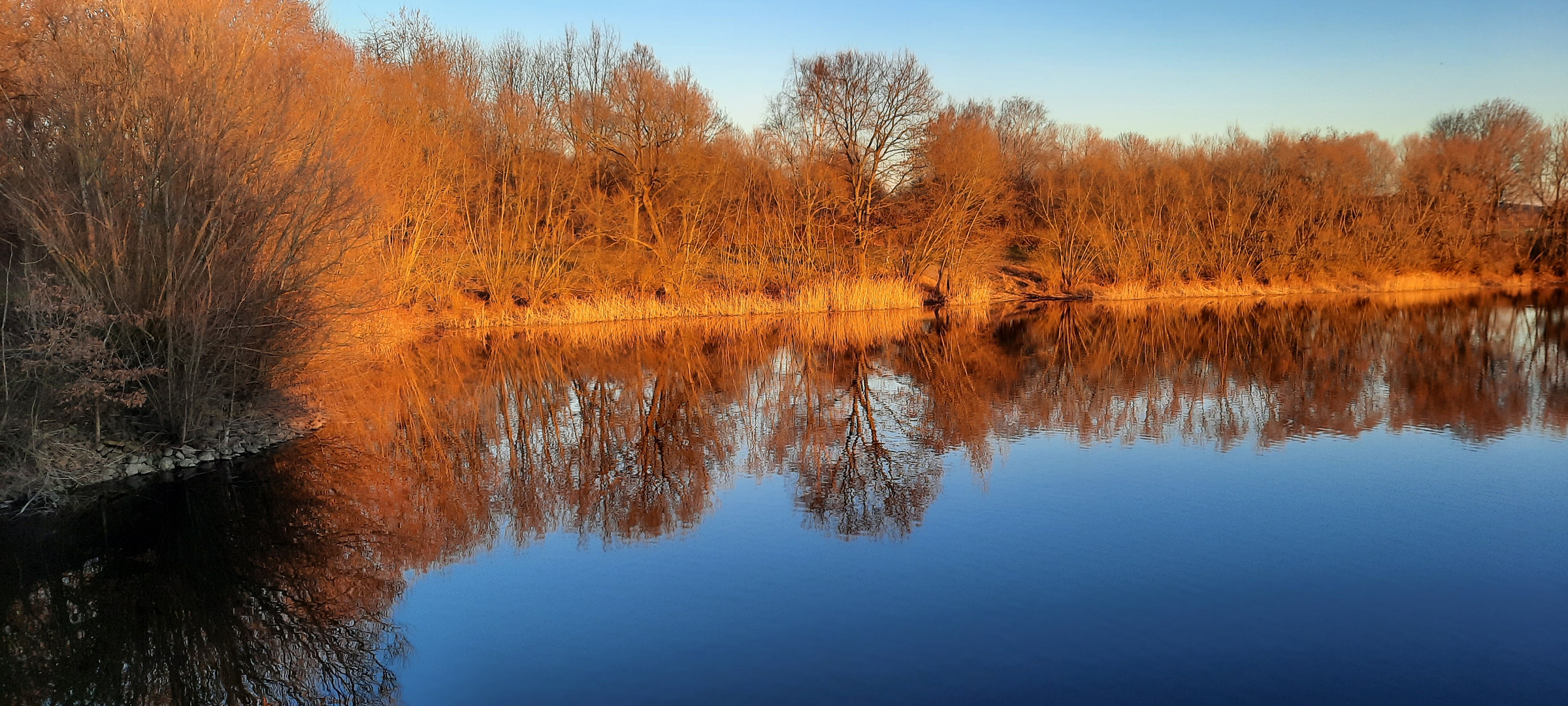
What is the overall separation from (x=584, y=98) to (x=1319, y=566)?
26.2 m

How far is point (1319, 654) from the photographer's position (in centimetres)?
514

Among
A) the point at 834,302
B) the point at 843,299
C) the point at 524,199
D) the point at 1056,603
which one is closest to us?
the point at 1056,603

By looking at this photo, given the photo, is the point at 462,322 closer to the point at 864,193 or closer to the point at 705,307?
the point at 705,307

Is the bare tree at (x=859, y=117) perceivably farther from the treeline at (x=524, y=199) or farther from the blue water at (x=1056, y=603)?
the blue water at (x=1056, y=603)

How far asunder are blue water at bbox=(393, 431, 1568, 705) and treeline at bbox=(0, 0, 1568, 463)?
17.4 ft

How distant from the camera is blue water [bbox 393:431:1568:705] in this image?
4.91 meters

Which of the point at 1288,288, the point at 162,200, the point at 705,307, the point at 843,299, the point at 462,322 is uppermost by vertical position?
the point at 162,200

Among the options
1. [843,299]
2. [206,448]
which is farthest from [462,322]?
[206,448]

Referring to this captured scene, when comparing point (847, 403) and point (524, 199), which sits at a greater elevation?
point (524, 199)

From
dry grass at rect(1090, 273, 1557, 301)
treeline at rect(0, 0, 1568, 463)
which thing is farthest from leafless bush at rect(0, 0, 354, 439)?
dry grass at rect(1090, 273, 1557, 301)

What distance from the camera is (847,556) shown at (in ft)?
22.9

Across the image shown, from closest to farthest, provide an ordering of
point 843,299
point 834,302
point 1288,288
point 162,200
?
point 162,200 < point 834,302 < point 843,299 < point 1288,288

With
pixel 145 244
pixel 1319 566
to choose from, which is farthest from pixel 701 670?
pixel 145 244

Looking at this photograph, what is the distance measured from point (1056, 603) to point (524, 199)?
24031 millimetres
